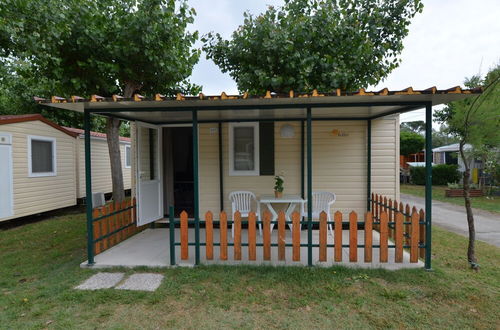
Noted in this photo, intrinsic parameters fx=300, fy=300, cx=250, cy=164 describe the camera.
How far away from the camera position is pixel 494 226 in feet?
22.8

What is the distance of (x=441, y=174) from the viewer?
16.1 metres

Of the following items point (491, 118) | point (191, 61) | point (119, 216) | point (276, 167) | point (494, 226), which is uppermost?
point (191, 61)

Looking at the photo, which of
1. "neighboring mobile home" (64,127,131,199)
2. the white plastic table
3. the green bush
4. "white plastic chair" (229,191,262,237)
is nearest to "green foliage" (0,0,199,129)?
"neighboring mobile home" (64,127,131,199)

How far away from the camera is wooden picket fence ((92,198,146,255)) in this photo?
4.38 meters

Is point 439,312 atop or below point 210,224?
below

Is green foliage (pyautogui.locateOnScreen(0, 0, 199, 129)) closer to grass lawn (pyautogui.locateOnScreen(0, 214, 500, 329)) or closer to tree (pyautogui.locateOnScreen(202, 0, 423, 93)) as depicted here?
tree (pyautogui.locateOnScreen(202, 0, 423, 93))

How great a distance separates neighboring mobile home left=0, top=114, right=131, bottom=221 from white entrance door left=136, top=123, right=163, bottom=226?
3.76 m

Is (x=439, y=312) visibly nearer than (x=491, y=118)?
Yes

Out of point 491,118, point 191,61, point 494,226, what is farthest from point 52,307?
point 494,226

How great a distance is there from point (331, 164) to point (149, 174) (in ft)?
11.4

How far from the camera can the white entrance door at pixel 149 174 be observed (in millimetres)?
5234

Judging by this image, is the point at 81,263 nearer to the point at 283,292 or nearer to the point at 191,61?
the point at 283,292

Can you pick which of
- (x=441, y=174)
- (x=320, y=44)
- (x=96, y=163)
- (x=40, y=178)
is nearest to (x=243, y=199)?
(x=320, y=44)

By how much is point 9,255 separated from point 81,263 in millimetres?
1678
